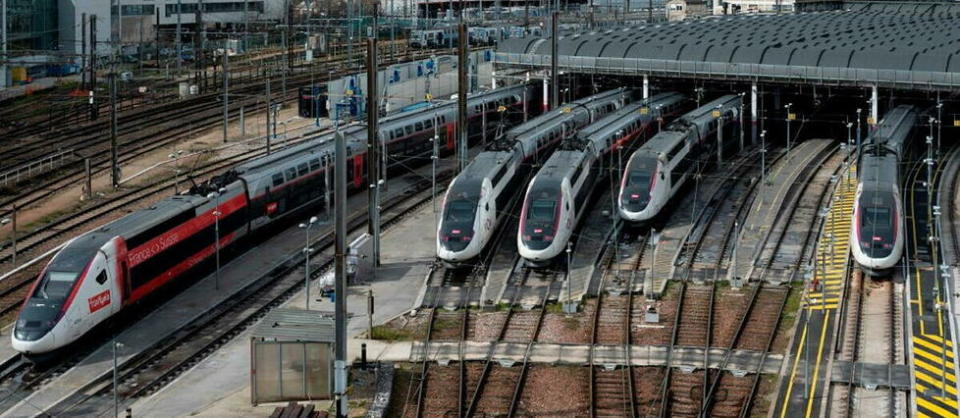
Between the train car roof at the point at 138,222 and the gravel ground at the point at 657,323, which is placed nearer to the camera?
the gravel ground at the point at 657,323

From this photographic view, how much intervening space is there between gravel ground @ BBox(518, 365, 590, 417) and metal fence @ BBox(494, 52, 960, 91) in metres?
34.9

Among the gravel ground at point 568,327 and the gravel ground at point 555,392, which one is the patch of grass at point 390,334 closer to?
the gravel ground at point 568,327

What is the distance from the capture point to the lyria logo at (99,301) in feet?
120

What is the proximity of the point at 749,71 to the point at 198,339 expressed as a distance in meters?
38.5

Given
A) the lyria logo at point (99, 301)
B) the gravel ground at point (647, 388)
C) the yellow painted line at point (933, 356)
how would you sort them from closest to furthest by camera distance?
the gravel ground at point (647, 388) < the yellow painted line at point (933, 356) < the lyria logo at point (99, 301)

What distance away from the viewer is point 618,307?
41.0 meters

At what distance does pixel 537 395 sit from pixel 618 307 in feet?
27.4

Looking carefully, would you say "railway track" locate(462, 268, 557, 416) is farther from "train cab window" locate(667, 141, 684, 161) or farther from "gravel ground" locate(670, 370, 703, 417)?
"train cab window" locate(667, 141, 684, 161)

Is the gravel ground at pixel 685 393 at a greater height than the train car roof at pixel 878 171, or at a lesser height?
lesser

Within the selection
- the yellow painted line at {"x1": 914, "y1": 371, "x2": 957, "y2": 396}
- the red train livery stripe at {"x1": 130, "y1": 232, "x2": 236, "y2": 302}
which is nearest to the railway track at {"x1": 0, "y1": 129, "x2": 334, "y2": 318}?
the red train livery stripe at {"x1": 130, "y1": 232, "x2": 236, "y2": 302}

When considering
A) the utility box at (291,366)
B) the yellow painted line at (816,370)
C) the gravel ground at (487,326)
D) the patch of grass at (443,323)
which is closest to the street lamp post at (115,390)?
the utility box at (291,366)

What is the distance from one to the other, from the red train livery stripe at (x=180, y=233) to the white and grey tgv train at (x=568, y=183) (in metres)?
9.41

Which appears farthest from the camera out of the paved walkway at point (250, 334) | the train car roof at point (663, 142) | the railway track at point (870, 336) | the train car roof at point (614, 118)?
the train car roof at point (614, 118)

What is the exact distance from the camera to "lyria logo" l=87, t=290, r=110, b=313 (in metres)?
36.7
